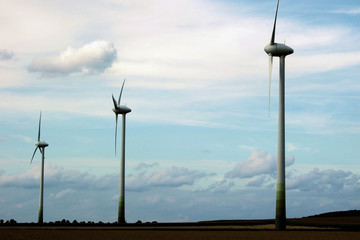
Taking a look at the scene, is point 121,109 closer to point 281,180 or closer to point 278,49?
point 278,49

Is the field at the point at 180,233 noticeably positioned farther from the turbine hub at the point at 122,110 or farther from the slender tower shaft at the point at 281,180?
the turbine hub at the point at 122,110

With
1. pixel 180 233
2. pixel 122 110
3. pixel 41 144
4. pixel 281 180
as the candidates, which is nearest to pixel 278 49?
pixel 281 180

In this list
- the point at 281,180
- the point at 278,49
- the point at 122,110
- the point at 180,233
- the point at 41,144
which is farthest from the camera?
the point at 41,144

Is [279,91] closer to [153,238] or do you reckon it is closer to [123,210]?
[153,238]

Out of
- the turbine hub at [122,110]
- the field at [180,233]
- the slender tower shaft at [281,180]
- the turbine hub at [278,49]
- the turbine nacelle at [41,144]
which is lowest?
the field at [180,233]

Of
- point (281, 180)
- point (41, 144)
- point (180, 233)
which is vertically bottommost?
point (180, 233)

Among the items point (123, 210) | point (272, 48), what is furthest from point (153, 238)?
point (123, 210)

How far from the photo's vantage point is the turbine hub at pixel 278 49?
6497cm

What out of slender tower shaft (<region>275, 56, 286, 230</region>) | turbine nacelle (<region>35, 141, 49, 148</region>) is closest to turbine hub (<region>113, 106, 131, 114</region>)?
turbine nacelle (<region>35, 141, 49, 148</region>)

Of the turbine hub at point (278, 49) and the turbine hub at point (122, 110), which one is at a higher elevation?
the turbine hub at point (278, 49)

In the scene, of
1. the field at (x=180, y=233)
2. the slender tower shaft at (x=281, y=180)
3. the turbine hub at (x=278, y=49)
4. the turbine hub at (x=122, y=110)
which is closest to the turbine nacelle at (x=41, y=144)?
the turbine hub at (x=122, y=110)

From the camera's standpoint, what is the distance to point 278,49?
213ft

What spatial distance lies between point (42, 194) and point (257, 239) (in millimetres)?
74987

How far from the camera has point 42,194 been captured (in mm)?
111688
